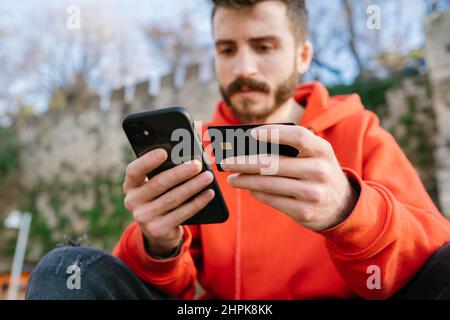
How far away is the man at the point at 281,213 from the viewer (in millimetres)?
987

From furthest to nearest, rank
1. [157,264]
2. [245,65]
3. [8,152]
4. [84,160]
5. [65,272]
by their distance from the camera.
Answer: [8,152] < [84,160] < [245,65] < [157,264] < [65,272]

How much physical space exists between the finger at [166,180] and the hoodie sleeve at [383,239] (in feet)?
1.20

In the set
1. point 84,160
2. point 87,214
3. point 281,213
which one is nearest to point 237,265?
point 281,213

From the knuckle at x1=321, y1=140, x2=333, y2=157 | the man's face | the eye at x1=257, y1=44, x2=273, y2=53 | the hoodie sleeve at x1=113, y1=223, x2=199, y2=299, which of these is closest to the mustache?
the man's face

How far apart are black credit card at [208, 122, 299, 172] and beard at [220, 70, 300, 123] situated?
0.74m

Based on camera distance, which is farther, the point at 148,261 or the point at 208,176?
the point at 148,261

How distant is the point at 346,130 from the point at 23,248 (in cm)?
896

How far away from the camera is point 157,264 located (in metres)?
1.38

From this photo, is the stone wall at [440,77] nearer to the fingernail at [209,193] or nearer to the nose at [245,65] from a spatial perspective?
the nose at [245,65]

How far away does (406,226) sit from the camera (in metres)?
1.11

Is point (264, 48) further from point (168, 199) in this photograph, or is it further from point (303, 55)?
point (168, 199)

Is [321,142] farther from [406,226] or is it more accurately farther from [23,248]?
[23,248]

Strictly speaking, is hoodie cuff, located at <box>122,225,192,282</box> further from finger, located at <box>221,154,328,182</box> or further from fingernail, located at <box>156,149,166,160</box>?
finger, located at <box>221,154,328,182</box>

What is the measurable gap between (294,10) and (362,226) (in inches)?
47.2
